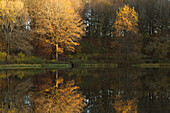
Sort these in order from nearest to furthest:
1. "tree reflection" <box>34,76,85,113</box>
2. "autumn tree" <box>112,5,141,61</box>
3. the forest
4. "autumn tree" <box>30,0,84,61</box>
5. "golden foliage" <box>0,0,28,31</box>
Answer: "tree reflection" <box>34,76,85,113</box>
"golden foliage" <box>0,0,28,31</box>
the forest
"autumn tree" <box>30,0,84,61</box>
"autumn tree" <box>112,5,141,61</box>

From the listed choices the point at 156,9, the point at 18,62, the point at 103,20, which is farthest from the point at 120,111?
the point at 156,9

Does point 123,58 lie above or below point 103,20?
below

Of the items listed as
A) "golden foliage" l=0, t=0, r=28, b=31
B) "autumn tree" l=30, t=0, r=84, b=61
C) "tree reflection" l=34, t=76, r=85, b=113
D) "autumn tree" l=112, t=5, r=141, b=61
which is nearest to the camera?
"tree reflection" l=34, t=76, r=85, b=113

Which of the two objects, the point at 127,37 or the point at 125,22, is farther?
the point at 125,22

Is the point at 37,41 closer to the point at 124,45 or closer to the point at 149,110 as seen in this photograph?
the point at 124,45

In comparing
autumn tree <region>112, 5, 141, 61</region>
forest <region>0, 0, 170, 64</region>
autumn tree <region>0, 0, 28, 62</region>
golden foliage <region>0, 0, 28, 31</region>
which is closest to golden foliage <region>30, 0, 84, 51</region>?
forest <region>0, 0, 170, 64</region>

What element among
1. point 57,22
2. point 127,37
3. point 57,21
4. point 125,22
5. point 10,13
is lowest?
point 127,37

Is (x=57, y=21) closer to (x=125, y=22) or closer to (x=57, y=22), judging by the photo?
(x=57, y=22)

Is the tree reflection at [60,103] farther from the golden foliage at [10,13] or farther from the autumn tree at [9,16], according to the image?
the golden foliage at [10,13]

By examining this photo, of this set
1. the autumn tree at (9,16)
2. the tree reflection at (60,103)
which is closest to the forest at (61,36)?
the autumn tree at (9,16)

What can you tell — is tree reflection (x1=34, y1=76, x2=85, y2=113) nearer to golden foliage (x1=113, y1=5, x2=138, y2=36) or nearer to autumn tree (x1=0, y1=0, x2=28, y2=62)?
autumn tree (x1=0, y1=0, x2=28, y2=62)

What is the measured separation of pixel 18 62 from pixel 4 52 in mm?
4310

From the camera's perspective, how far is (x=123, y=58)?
40.1 meters

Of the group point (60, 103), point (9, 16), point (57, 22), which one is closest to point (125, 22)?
point (57, 22)
